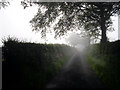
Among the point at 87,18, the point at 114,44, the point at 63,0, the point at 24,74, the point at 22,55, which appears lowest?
the point at 24,74

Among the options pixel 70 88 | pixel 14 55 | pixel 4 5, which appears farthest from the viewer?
pixel 4 5

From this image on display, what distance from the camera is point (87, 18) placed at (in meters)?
23.9

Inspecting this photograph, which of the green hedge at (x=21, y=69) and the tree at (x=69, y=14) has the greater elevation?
the tree at (x=69, y=14)

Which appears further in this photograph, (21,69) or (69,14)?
(69,14)

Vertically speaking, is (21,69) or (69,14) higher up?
(69,14)

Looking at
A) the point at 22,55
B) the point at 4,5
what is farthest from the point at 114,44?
the point at 4,5

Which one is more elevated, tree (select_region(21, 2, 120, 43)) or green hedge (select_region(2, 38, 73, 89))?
tree (select_region(21, 2, 120, 43))

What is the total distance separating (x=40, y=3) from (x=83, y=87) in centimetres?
1529

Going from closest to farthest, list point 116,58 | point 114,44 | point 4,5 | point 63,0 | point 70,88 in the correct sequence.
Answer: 1. point 70,88
2. point 116,58
3. point 114,44
4. point 63,0
5. point 4,5

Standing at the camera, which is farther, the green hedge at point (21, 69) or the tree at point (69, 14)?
the tree at point (69, 14)

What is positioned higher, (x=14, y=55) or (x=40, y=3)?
(x=40, y=3)

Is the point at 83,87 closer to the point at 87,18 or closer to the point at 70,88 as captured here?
the point at 70,88

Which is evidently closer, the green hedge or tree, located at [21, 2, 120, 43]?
the green hedge

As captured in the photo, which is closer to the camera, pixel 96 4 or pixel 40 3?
pixel 40 3
